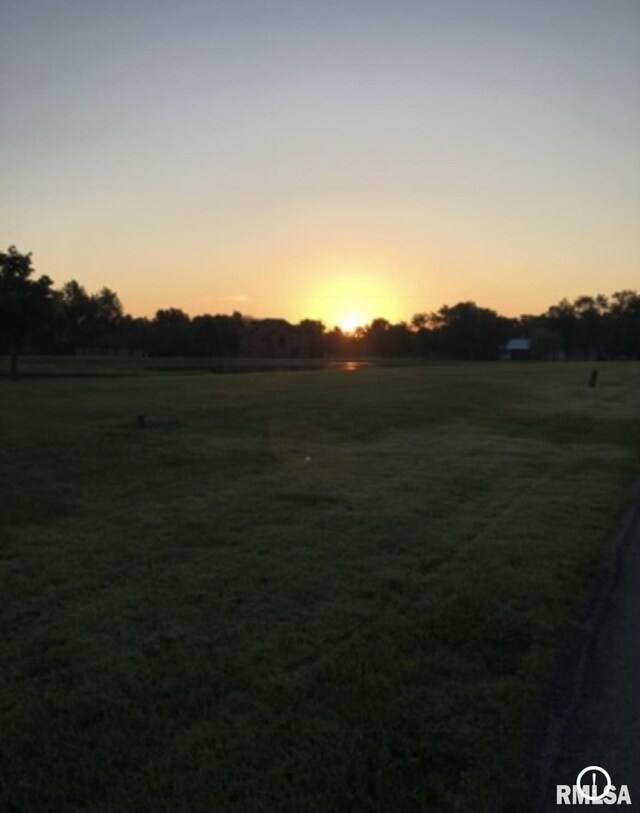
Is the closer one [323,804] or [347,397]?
[323,804]

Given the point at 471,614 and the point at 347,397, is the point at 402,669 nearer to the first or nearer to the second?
the point at 471,614

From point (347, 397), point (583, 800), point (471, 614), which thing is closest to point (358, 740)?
point (583, 800)

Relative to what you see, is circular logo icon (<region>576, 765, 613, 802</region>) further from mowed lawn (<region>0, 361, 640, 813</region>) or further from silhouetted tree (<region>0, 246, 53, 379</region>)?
silhouetted tree (<region>0, 246, 53, 379</region>)

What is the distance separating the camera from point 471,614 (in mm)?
6195

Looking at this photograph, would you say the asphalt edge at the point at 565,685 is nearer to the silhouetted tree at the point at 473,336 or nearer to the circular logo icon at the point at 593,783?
the circular logo icon at the point at 593,783

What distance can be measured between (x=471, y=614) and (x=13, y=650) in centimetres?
397

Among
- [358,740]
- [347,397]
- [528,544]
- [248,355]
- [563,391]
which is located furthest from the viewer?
[248,355]

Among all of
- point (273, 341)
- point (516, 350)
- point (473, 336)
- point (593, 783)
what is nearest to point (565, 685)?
point (593, 783)
